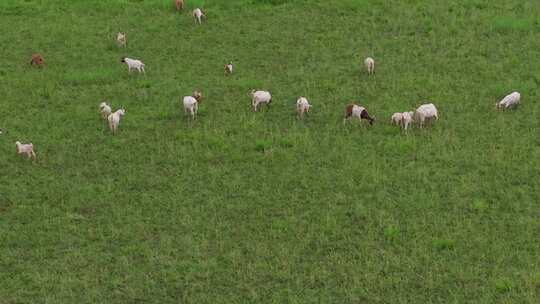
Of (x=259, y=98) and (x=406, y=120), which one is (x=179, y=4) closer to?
(x=259, y=98)

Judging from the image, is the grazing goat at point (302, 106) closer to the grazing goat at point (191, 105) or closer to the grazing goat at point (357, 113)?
the grazing goat at point (357, 113)

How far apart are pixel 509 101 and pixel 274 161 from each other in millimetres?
6346

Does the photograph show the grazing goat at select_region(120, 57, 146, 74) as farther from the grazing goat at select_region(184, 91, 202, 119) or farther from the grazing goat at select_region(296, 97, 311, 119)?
the grazing goat at select_region(296, 97, 311, 119)

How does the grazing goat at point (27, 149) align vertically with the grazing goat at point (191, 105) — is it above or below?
below

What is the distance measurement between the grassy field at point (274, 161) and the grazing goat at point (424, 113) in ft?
1.48

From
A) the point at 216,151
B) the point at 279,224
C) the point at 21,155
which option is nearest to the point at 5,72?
the point at 21,155

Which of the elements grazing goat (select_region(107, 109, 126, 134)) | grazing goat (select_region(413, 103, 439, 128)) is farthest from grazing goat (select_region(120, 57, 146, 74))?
grazing goat (select_region(413, 103, 439, 128))

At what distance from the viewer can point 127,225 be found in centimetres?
1820

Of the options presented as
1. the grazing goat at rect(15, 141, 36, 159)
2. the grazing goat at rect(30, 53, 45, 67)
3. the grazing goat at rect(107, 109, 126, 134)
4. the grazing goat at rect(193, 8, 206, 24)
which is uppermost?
the grazing goat at rect(193, 8, 206, 24)

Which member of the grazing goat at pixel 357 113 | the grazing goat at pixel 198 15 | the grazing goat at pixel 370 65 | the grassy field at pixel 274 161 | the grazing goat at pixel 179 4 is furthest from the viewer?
the grazing goat at pixel 179 4

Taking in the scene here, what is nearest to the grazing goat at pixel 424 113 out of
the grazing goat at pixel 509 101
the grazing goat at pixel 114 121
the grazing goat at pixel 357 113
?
the grazing goat at pixel 357 113

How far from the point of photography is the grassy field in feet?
53.9

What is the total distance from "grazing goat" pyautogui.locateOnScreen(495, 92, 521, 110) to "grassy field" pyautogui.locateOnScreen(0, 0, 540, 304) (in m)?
0.23

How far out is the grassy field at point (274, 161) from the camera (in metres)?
16.4
